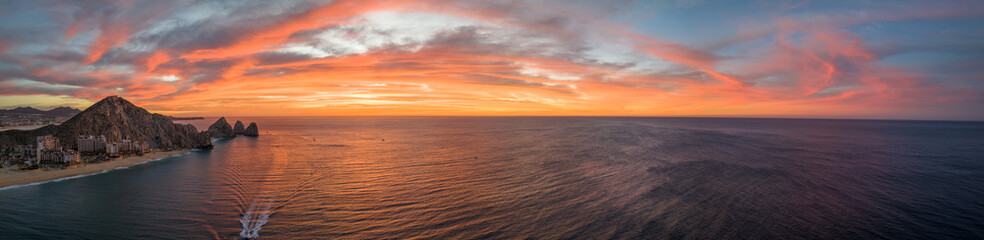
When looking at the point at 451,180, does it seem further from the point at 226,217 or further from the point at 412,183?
the point at 226,217

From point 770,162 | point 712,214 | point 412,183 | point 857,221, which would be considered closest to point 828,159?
point 770,162

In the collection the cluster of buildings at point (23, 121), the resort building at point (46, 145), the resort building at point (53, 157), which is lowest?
the resort building at point (53, 157)

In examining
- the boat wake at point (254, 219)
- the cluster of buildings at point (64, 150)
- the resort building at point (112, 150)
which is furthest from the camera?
the resort building at point (112, 150)

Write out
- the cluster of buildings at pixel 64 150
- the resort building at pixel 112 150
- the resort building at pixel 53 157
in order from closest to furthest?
the resort building at pixel 53 157
the cluster of buildings at pixel 64 150
the resort building at pixel 112 150

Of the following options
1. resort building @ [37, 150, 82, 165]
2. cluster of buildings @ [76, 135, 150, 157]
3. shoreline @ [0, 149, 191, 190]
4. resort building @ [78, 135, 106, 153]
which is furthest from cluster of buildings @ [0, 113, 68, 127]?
shoreline @ [0, 149, 191, 190]

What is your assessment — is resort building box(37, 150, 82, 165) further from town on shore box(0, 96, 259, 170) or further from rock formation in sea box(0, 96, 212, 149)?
rock formation in sea box(0, 96, 212, 149)

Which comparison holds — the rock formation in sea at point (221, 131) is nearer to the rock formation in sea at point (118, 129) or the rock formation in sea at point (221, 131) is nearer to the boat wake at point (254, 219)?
the rock formation in sea at point (118, 129)

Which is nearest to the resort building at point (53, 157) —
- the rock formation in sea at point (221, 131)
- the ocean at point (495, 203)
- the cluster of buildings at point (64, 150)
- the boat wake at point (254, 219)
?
the cluster of buildings at point (64, 150)

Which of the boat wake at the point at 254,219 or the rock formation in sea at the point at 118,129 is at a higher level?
the rock formation in sea at the point at 118,129
